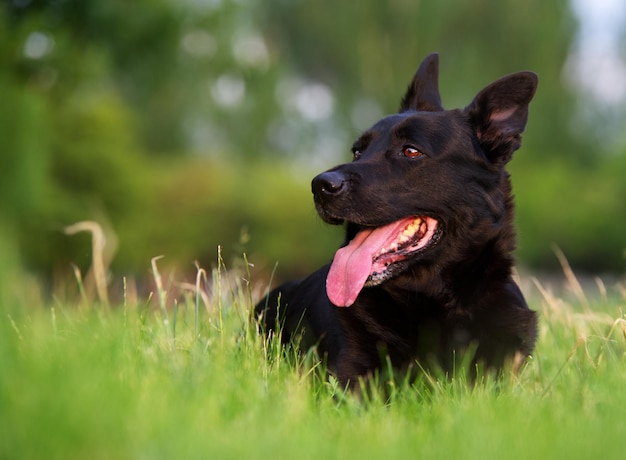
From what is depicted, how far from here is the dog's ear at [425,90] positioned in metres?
5.32

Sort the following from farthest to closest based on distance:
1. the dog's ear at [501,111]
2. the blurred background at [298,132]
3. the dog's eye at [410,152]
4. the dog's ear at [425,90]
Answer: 1. the blurred background at [298,132]
2. the dog's ear at [425,90]
3. the dog's ear at [501,111]
4. the dog's eye at [410,152]

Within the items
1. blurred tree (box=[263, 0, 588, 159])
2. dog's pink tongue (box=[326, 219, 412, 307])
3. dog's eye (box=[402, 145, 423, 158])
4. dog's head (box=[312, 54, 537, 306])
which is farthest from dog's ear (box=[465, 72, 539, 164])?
blurred tree (box=[263, 0, 588, 159])

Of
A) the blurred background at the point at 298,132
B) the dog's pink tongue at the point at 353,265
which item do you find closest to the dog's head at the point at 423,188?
the dog's pink tongue at the point at 353,265

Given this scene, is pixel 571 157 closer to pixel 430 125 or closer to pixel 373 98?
pixel 373 98

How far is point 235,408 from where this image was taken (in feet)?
9.80

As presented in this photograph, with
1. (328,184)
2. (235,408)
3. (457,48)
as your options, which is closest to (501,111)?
(328,184)

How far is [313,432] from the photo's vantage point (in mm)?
2748

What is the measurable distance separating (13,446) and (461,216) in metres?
2.70

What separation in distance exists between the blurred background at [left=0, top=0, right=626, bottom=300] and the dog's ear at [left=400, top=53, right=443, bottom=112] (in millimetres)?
24577

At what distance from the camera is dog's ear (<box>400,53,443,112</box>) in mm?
5316

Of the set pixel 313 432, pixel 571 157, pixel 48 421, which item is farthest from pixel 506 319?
pixel 571 157

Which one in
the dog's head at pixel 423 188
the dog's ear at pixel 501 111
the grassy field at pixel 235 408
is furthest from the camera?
the dog's ear at pixel 501 111

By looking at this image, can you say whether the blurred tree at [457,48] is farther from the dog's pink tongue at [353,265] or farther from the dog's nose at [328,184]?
the dog's nose at [328,184]

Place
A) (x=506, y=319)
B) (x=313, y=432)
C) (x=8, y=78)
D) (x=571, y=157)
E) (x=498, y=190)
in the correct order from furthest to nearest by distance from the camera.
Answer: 1. (x=571, y=157)
2. (x=8, y=78)
3. (x=498, y=190)
4. (x=506, y=319)
5. (x=313, y=432)
